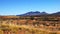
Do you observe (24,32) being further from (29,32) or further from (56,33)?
(56,33)

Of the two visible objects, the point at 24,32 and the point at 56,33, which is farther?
the point at 24,32

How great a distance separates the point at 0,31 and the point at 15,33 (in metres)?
2.19

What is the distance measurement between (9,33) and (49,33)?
17.1 ft

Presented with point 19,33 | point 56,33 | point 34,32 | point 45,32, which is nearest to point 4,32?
point 19,33

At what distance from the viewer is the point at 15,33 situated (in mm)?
23188

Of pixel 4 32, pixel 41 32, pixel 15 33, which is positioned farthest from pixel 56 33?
pixel 4 32

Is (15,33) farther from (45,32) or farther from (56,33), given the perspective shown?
(56,33)

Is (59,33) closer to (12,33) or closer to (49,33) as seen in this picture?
(49,33)

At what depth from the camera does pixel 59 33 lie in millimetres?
22094

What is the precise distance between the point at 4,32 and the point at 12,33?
1.28 meters

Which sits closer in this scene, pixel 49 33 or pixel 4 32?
pixel 49 33

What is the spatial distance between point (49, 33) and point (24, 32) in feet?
11.6

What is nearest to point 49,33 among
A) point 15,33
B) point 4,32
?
point 15,33

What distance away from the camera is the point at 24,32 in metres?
23.6
